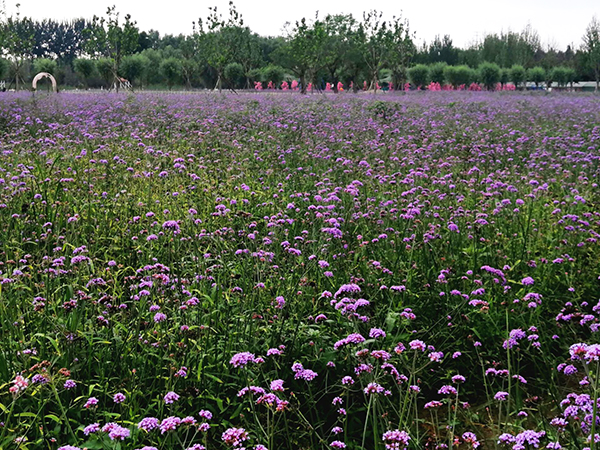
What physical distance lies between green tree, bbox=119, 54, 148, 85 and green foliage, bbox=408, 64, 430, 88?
1255 inches

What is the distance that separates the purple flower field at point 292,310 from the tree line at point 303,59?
1084 inches

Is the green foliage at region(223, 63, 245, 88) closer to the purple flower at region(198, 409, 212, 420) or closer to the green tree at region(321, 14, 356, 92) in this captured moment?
the green tree at region(321, 14, 356, 92)

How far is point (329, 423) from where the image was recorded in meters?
3.14

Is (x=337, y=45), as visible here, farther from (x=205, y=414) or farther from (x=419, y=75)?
(x=205, y=414)

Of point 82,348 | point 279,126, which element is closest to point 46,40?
point 279,126

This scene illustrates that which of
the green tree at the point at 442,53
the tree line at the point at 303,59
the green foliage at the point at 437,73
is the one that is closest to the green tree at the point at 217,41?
the tree line at the point at 303,59

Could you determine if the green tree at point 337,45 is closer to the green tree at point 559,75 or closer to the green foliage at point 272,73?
the green foliage at point 272,73

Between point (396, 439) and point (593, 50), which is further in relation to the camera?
point (593, 50)

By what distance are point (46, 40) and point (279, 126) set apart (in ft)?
417

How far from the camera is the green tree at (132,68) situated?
6335cm

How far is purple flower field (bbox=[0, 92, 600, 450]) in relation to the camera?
251 cm

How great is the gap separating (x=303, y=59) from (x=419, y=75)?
685 inches

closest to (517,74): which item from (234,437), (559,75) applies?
(559,75)

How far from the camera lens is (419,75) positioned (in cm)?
5928
